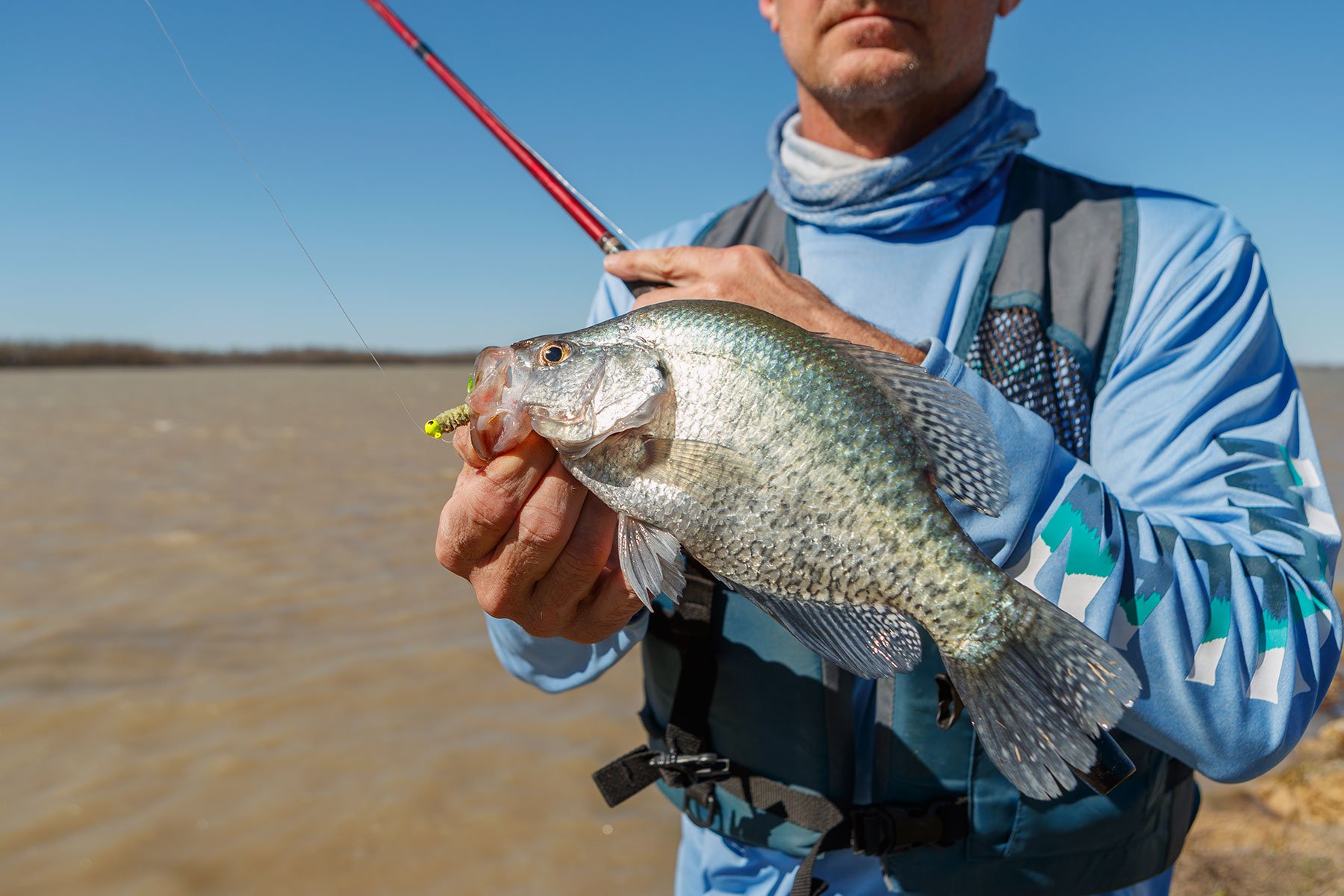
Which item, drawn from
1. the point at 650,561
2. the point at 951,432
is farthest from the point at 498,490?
the point at 951,432

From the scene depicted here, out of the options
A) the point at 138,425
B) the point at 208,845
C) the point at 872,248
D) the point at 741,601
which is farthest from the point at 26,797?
the point at 138,425

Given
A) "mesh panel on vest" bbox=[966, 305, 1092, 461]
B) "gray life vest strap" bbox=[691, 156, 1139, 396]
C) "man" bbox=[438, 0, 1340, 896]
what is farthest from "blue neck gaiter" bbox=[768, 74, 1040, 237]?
"mesh panel on vest" bbox=[966, 305, 1092, 461]

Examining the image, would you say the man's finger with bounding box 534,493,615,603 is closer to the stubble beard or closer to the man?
the man

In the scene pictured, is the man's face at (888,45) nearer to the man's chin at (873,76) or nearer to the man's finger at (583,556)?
the man's chin at (873,76)

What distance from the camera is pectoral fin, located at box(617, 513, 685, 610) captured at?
5.84ft

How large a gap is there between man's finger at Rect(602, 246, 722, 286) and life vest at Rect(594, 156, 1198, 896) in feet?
2.78

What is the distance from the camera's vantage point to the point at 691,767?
250cm

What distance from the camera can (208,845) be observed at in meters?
4.65

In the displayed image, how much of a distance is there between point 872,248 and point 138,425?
21328 millimetres

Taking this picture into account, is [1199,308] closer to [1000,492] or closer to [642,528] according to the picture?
[1000,492]

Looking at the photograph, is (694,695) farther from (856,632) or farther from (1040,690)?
(1040,690)

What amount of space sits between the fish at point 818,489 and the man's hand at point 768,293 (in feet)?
0.66

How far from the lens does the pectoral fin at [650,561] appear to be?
1781 mm

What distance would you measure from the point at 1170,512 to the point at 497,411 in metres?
1.65
